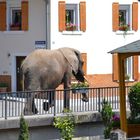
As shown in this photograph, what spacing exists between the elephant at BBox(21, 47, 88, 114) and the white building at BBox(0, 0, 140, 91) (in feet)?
29.1

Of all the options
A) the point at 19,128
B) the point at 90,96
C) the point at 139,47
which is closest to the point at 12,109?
the point at 19,128

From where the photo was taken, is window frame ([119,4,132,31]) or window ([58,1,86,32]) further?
window frame ([119,4,132,31])

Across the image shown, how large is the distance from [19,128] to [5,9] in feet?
49.0

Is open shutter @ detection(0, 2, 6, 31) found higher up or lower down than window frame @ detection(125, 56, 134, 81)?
higher up

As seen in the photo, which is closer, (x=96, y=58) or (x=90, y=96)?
(x=90, y=96)

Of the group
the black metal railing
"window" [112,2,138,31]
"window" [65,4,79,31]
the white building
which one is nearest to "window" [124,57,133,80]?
the white building

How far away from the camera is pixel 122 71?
17.2m

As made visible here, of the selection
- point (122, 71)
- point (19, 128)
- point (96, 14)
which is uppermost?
point (96, 14)

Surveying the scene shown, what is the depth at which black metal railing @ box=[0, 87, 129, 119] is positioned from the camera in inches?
735

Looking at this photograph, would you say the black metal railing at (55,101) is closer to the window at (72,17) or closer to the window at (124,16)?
the window at (72,17)

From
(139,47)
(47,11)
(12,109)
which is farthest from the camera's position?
(47,11)

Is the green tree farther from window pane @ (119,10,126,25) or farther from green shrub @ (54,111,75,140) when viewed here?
window pane @ (119,10,126,25)

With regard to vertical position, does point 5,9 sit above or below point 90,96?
above

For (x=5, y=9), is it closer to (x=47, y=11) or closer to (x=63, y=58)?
(x=47, y=11)
